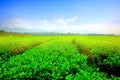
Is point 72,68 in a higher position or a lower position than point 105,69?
higher

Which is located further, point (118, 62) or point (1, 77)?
point (118, 62)

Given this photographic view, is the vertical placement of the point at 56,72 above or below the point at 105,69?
above

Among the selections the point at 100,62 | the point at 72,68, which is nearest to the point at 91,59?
the point at 100,62

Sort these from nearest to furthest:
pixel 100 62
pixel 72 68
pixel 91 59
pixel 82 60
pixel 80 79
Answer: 1. pixel 80 79
2. pixel 72 68
3. pixel 82 60
4. pixel 100 62
5. pixel 91 59

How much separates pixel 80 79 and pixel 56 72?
114cm

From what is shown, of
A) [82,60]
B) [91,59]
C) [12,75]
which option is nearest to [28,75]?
[12,75]

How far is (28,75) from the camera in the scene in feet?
21.1

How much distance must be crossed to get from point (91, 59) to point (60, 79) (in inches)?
313

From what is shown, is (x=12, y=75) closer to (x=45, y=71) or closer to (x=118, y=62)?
(x=45, y=71)

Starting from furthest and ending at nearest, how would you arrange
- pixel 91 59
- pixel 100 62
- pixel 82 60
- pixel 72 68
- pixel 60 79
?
pixel 91 59, pixel 100 62, pixel 82 60, pixel 72 68, pixel 60 79

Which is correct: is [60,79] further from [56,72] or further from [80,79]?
[80,79]

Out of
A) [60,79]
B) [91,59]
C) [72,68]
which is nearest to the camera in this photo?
[60,79]

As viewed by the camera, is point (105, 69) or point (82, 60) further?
point (105, 69)

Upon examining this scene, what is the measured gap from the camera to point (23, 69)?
22.8 feet
